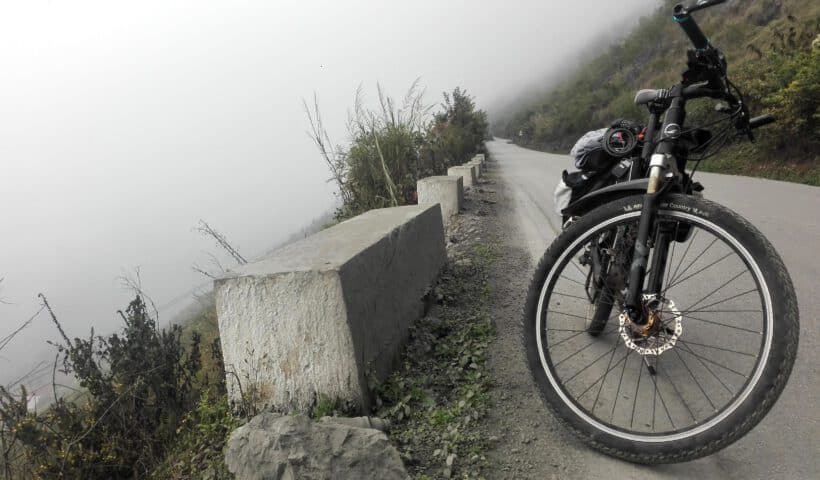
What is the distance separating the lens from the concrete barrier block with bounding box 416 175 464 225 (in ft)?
23.3

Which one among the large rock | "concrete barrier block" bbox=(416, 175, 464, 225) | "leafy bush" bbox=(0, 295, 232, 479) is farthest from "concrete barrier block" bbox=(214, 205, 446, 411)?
"concrete barrier block" bbox=(416, 175, 464, 225)

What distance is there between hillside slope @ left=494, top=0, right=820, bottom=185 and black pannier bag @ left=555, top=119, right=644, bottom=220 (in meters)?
8.14

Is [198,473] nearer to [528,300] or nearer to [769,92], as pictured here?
[528,300]

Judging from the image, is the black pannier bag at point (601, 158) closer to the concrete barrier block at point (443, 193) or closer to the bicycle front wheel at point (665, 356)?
the bicycle front wheel at point (665, 356)

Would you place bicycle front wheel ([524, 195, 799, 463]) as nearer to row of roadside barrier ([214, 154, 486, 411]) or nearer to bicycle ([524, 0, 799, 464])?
bicycle ([524, 0, 799, 464])

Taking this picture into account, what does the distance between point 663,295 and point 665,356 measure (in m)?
Answer: 0.94

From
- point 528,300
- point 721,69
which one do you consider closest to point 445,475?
point 528,300

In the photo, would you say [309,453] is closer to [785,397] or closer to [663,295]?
[663,295]

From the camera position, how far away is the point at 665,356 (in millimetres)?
2705

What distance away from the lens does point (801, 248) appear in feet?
14.9

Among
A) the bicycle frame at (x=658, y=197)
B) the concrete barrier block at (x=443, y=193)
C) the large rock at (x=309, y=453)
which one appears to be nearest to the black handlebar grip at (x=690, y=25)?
the bicycle frame at (x=658, y=197)

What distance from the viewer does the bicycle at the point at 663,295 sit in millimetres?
1616

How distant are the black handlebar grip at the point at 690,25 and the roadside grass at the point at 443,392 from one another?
1.83 meters

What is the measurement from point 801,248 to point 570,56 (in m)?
70.8
